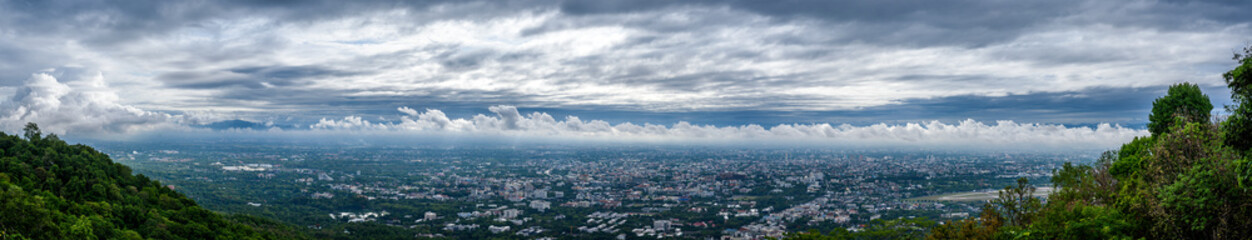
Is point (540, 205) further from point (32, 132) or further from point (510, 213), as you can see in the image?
point (32, 132)

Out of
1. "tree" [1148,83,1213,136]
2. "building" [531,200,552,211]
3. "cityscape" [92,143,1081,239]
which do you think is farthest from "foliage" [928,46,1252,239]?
"building" [531,200,552,211]

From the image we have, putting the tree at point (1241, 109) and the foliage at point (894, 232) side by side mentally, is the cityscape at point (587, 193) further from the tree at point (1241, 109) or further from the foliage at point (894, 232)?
the tree at point (1241, 109)

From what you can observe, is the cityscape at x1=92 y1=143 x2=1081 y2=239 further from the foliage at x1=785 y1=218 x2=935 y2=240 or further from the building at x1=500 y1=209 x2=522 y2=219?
the foliage at x1=785 y1=218 x2=935 y2=240

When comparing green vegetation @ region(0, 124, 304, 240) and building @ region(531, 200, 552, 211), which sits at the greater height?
green vegetation @ region(0, 124, 304, 240)

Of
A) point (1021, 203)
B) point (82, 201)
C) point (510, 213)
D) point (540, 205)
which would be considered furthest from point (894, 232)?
point (540, 205)

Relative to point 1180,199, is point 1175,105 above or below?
above

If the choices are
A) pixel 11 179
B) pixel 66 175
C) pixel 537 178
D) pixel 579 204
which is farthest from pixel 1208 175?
pixel 537 178
